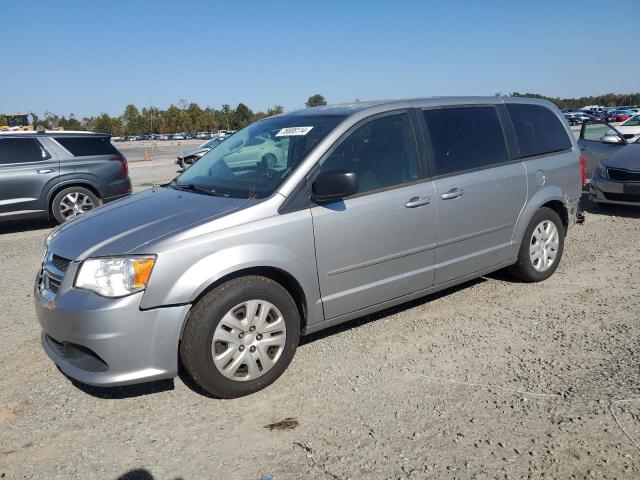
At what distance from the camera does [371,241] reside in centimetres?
385

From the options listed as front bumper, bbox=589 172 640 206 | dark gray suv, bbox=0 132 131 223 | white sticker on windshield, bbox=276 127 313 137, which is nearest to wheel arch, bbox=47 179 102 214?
dark gray suv, bbox=0 132 131 223

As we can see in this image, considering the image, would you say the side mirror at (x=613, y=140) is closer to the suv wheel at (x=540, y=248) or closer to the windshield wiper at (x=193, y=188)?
the suv wheel at (x=540, y=248)

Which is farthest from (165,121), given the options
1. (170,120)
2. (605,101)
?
(605,101)

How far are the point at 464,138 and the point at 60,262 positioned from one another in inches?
129

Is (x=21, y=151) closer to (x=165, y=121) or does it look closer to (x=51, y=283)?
(x=51, y=283)

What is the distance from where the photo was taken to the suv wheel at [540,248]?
514cm

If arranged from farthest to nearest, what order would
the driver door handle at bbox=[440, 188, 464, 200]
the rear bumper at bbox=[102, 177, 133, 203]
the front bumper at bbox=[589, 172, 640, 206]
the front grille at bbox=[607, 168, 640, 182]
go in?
the rear bumper at bbox=[102, 177, 133, 203] < the front bumper at bbox=[589, 172, 640, 206] < the front grille at bbox=[607, 168, 640, 182] < the driver door handle at bbox=[440, 188, 464, 200]

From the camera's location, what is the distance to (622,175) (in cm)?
841

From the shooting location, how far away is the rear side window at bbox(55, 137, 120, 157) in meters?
9.20

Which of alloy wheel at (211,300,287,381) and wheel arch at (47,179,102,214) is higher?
wheel arch at (47,179,102,214)

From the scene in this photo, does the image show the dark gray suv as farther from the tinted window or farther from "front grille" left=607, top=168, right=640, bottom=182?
"front grille" left=607, top=168, right=640, bottom=182

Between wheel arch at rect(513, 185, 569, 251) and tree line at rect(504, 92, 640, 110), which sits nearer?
wheel arch at rect(513, 185, 569, 251)

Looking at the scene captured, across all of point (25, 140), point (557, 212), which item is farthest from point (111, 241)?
point (25, 140)

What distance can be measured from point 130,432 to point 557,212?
4.50 meters
